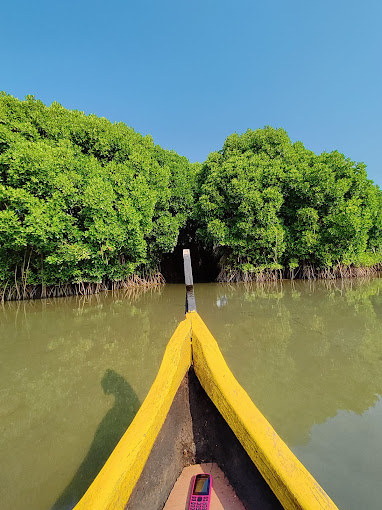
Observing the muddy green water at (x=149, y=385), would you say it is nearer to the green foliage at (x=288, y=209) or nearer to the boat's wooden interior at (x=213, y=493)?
the boat's wooden interior at (x=213, y=493)

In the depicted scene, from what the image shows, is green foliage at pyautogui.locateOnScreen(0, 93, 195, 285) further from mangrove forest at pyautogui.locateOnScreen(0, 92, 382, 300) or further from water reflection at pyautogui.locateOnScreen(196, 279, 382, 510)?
water reflection at pyautogui.locateOnScreen(196, 279, 382, 510)

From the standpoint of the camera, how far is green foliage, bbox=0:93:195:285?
8.09m

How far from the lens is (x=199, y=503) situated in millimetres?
1356

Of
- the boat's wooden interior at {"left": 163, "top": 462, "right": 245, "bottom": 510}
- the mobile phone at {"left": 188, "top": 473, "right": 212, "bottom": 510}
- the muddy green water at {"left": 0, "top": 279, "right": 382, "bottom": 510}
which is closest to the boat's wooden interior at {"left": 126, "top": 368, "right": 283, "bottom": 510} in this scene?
the boat's wooden interior at {"left": 163, "top": 462, "right": 245, "bottom": 510}

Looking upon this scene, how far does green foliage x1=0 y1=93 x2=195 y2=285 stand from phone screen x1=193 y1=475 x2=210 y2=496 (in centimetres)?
828

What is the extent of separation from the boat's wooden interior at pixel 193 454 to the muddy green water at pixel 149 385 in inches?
33.1

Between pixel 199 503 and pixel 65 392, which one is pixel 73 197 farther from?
pixel 199 503

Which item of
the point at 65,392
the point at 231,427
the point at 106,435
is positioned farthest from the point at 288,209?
the point at 231,427

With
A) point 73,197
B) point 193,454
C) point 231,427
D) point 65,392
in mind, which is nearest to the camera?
point 231,427

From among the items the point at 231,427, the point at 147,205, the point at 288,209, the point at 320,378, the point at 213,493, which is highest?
the point at 147,205

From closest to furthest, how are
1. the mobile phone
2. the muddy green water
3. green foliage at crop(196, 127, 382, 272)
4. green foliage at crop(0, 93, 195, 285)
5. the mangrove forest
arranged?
the mobile phone
the muddy green water
green foliage at crop(0, 93, 195, 285)
the mangrove forest
green foliage at crop(196, 127, 382, 272)

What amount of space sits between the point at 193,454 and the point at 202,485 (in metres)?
0.22

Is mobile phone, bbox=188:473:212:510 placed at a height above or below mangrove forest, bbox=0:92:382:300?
below

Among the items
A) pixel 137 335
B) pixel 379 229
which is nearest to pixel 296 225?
pixel 379 229
